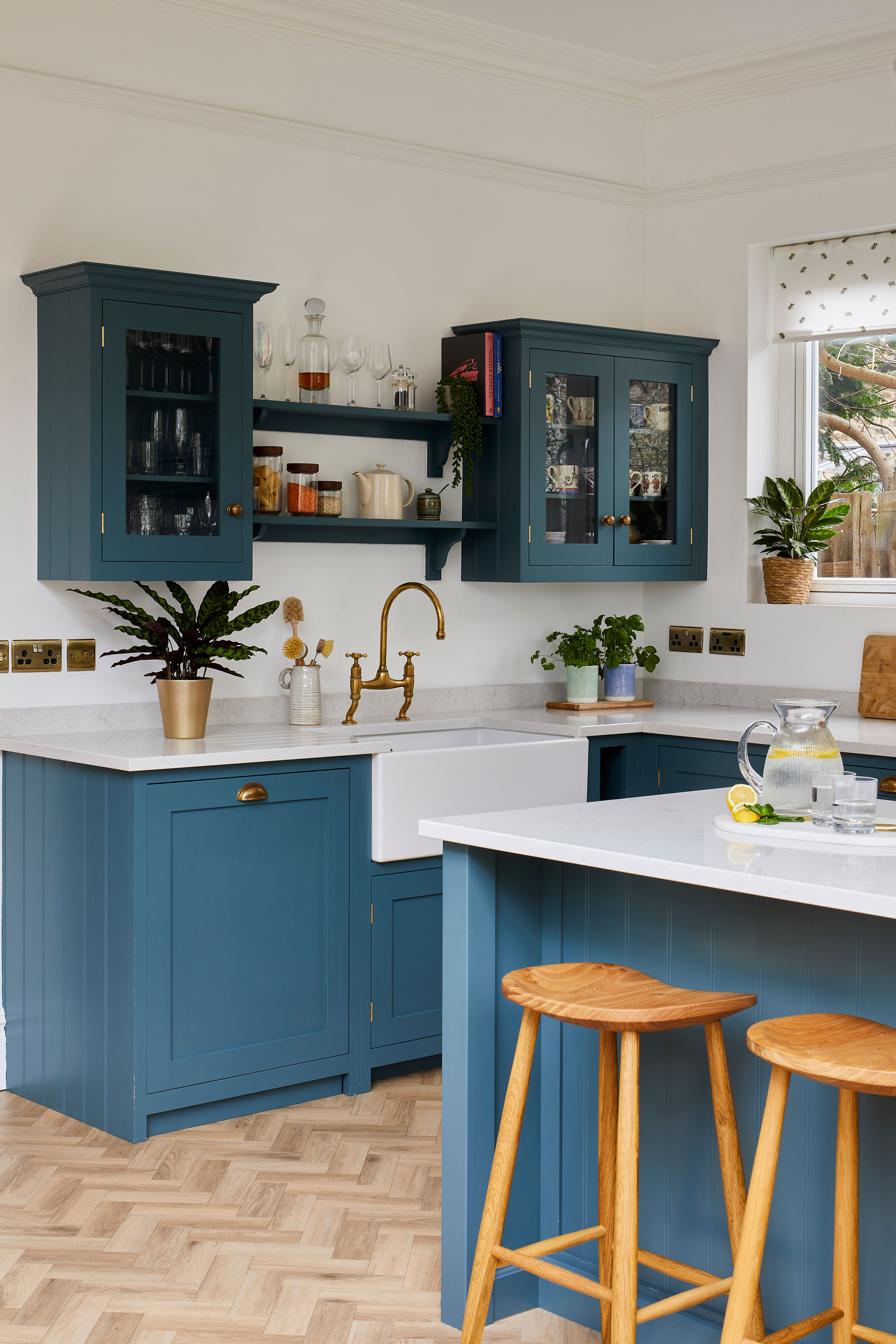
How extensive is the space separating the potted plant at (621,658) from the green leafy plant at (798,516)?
1.69 feet

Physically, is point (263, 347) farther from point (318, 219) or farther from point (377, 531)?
point (377, 531)

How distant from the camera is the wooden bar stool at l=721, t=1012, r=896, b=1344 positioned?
188cm

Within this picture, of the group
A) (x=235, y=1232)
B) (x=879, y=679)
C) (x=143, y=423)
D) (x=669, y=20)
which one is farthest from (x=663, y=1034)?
(x=669, y=20)

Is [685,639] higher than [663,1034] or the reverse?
higher

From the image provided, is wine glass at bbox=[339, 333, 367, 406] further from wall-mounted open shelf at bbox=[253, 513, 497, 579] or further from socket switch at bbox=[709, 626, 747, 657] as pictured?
socket switch at bbox=[709, 626, 747, 657]

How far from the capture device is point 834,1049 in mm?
1938

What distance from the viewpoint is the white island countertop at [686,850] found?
2006 millimetres

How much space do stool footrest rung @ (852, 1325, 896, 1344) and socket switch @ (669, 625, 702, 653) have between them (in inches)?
125

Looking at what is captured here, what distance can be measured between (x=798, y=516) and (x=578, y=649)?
0.86 m

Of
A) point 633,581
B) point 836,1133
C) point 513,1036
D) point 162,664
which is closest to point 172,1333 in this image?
point 513,1036

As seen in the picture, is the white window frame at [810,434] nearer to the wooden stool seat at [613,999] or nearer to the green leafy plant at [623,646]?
the green leafy plant at [623,646]

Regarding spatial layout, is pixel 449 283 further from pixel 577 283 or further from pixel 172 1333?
pixel 172 1333

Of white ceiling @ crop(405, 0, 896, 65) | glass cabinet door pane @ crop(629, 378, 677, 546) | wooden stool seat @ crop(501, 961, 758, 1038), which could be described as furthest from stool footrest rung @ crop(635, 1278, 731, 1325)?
white ceiling @ crop(405, 0, 896, 65)

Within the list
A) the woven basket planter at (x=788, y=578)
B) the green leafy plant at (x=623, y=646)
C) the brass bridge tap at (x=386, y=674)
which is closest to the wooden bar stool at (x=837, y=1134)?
the brass bridge tap at (x=386, y=674)
